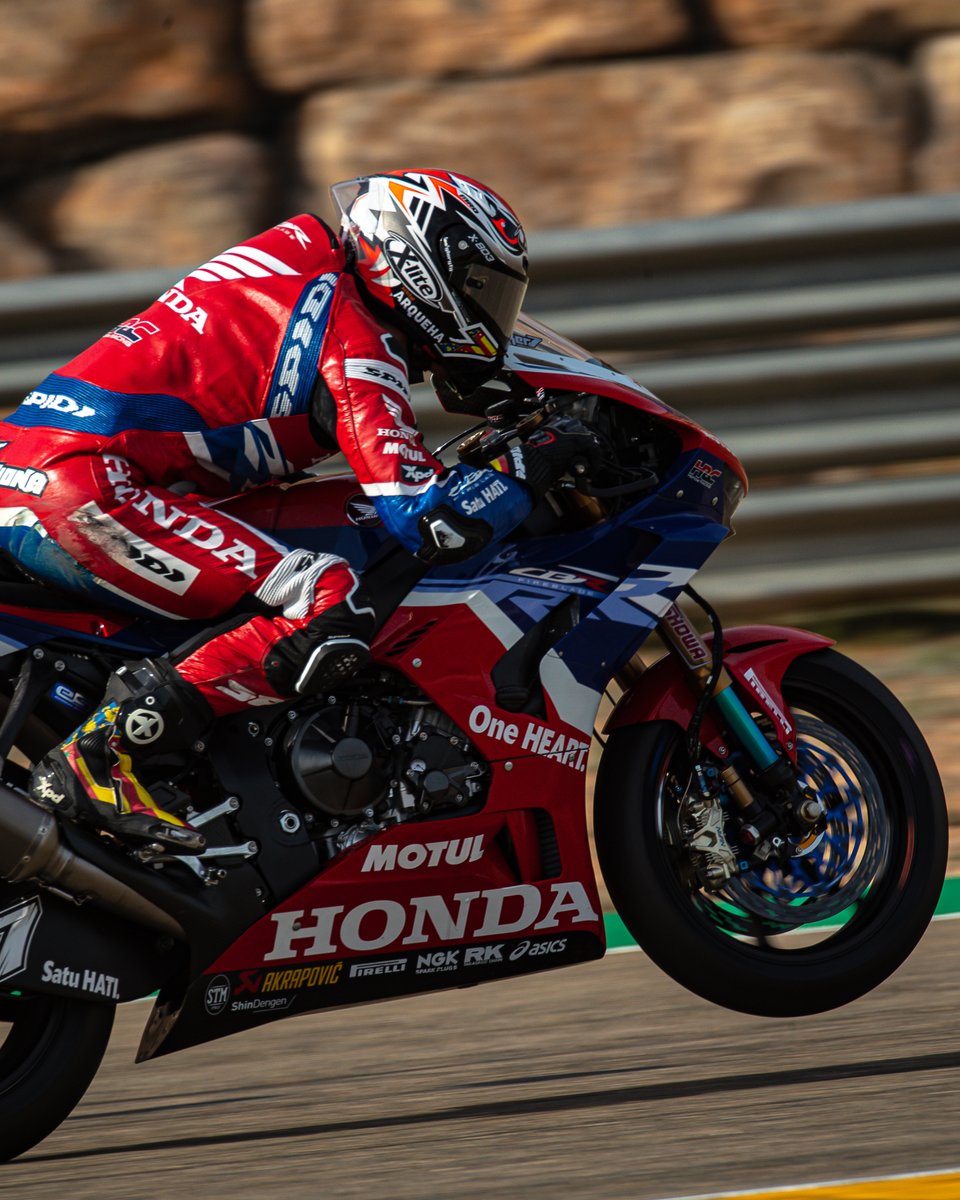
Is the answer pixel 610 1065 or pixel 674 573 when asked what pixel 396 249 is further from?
pixel 610 1065

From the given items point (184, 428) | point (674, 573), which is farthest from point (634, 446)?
point (184, 428)

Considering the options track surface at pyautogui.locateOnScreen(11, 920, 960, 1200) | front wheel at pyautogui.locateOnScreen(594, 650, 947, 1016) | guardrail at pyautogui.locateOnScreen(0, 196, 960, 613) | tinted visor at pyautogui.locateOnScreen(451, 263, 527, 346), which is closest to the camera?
track surface at pyautogui.locateOnScreen(11, 920, 960, 1200)

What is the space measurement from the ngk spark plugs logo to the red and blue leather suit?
1.60 ft

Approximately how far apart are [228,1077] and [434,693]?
1070 millimetres

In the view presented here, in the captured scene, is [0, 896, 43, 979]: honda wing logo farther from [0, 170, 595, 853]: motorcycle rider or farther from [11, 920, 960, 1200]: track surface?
[11, 920, 960, 1200]: track surface

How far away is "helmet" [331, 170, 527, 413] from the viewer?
402cm

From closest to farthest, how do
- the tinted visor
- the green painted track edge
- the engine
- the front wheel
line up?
the engine → the tinted visor → the front wheel → the green painted track edge

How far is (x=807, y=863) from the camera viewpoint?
14.1 feet

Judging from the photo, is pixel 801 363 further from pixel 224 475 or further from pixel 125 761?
pixel 125 761

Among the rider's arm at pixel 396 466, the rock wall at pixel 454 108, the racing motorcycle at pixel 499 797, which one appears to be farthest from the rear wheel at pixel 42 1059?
the rock wall at pixel 454 108

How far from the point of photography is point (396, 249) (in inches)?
158

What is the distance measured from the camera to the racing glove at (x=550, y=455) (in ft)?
13.0

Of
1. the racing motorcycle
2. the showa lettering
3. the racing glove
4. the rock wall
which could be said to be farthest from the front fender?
the rock wall

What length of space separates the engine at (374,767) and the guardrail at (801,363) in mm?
2708
